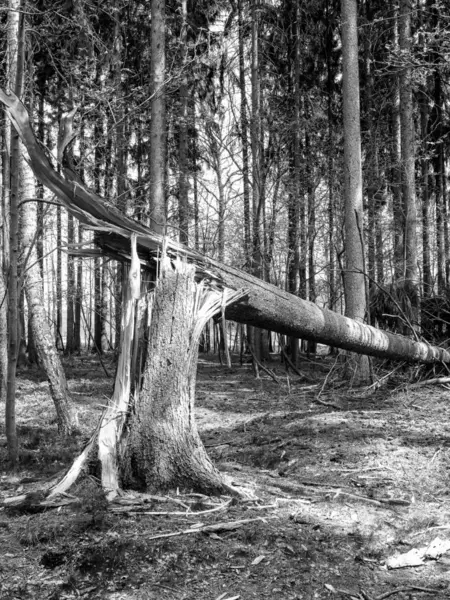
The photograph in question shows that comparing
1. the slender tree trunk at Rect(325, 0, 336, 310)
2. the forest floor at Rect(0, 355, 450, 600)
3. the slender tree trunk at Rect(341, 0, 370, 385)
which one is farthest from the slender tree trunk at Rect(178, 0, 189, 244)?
the forest floor at Rect(0, 355, 450, 600)

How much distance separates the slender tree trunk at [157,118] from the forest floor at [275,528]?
6.09 metres

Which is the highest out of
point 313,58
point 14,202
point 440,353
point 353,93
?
point 313,58

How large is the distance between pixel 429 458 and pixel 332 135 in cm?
1506

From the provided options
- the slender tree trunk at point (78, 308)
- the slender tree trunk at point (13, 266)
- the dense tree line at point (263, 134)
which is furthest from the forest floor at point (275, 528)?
the slender tree trunk at point (78, 308)

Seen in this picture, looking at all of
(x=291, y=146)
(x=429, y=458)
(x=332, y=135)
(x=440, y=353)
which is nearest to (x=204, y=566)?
(x=429, y=458)

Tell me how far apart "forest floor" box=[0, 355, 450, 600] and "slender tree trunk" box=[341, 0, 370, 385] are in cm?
354

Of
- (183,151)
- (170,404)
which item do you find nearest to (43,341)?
(170,404)

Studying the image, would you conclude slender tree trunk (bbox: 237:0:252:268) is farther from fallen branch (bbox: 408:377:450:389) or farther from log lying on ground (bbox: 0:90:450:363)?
log lying on ground (bbox: 0:90:450:363)

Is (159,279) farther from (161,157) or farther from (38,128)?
(38,128)

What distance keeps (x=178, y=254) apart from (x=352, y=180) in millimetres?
6627

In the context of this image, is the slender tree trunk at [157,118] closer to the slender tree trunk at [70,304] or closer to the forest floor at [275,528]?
the forest floor at [275,528]

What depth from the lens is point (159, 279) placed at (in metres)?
4.05

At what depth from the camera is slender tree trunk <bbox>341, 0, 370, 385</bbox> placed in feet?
31.4

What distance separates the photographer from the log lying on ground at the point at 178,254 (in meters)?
3.87
